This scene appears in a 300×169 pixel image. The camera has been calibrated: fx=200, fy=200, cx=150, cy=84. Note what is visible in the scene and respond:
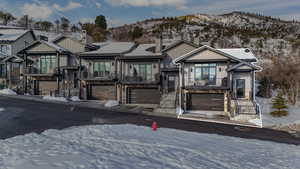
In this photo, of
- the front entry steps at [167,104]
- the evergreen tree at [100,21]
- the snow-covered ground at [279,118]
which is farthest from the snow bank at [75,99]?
the evergreen tree at [100,21]

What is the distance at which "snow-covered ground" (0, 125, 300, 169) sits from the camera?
720cm

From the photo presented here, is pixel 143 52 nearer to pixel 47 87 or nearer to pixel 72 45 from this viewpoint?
pixel 72 45

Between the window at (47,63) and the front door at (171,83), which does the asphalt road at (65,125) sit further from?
the window at (47,63)

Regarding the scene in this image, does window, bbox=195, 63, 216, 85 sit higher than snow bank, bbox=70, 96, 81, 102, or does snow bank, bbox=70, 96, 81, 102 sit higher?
window, bbox=195, 63, 216, 85

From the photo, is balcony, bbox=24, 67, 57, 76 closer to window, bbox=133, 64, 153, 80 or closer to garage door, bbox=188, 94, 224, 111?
window, bbox=133, 64, 153, 80

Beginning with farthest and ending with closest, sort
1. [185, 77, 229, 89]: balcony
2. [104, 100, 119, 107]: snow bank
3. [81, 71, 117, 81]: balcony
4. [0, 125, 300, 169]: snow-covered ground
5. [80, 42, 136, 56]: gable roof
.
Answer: [80, 42, 136, 56]: gable roof < [81, 71, 117, 81]: balcony < [104, 100, 119, 107]: snow bank < [185, 77, 229, 89]: balcony < [0, 125, 300, 169]: snow-covered ground

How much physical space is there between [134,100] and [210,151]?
1911 cm

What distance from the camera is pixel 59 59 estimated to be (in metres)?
30.8

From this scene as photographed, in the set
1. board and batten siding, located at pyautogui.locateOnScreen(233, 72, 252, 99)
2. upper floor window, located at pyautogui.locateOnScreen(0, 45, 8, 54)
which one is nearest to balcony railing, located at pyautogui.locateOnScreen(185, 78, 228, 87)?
board and batten siding, located at pyautogui.locateOnScreen(233, 72, 252, 99)

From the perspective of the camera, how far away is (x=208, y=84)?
80.2 feet

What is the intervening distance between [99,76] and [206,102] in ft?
50.0

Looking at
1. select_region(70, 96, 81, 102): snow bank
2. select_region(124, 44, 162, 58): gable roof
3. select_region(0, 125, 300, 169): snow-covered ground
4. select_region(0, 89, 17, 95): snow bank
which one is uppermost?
select_region(124, 44, 162, 58): gable roof

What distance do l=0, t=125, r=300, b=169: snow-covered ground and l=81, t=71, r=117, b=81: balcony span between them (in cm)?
1605

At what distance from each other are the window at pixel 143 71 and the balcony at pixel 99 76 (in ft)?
9.91
